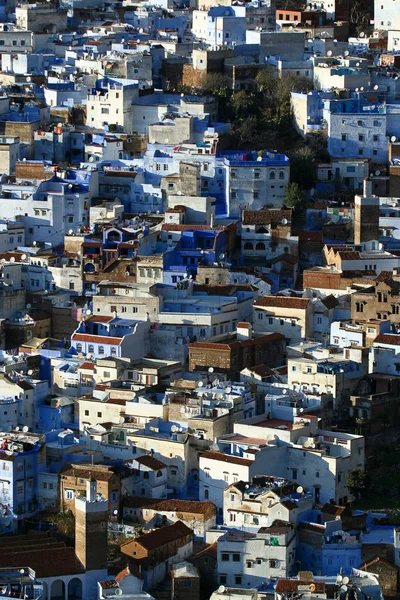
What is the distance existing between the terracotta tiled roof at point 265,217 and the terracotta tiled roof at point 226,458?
453 inches

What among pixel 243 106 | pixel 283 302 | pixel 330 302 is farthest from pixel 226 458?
pixel 243 106

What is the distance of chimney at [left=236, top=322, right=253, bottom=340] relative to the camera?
2117 inches

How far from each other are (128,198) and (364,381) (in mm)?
12297

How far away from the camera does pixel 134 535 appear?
4631cm

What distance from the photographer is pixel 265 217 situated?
58.9 metres

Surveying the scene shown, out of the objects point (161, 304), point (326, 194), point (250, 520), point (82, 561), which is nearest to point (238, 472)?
point (250, 520)

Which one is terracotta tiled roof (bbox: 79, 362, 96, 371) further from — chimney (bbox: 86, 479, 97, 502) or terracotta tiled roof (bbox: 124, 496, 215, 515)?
chimney (bbox: 86, 479, 97, 502)

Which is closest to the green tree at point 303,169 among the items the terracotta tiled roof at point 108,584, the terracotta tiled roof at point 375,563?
the terracotta tiled roof at point 375,563

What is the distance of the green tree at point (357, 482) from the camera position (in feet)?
157

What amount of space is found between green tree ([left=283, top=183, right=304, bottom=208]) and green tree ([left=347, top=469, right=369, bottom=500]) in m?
13.2

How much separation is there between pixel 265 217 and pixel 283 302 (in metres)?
4.44

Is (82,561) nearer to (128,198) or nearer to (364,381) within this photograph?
(364,381)

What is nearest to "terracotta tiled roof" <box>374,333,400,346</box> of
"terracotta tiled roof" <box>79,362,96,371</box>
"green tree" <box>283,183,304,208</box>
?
"terracotta tiled roof" <box>79,362,96,371</box>

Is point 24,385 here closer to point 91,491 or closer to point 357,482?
point 91,491
